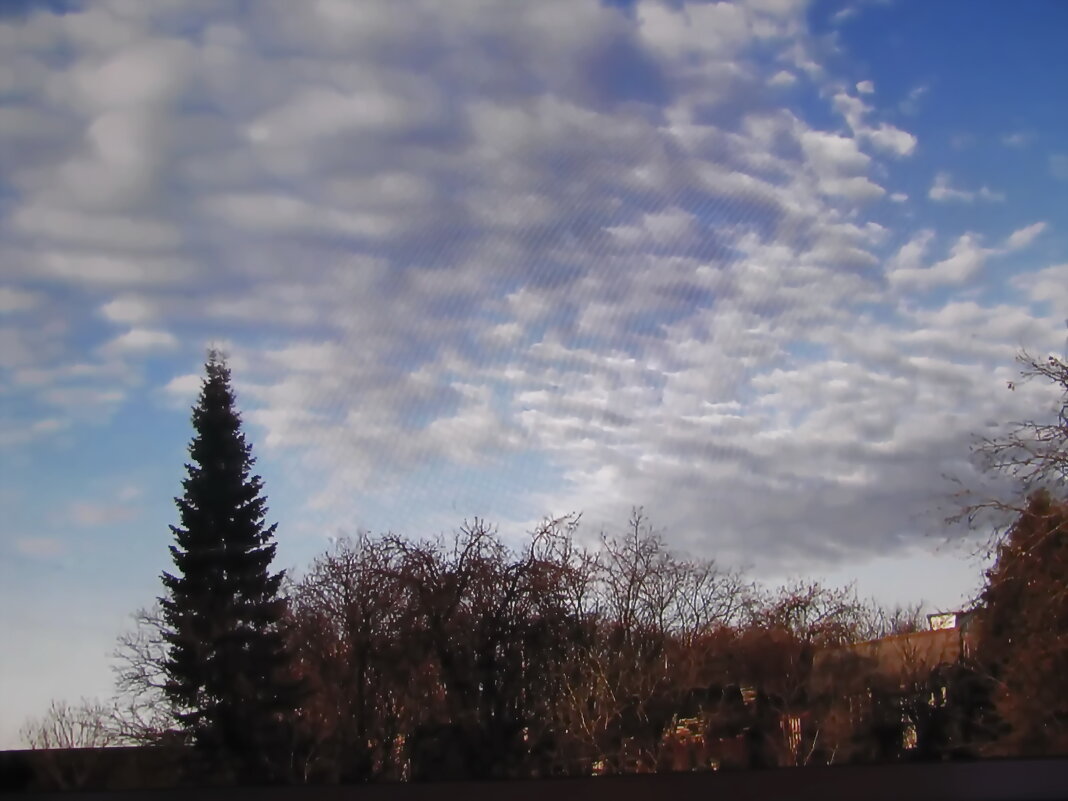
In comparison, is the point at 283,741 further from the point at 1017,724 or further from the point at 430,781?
the point at 1017,724

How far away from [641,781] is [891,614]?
186 cm

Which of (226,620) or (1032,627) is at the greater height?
(226,620)

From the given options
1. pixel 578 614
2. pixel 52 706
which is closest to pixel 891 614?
pixel 578 614

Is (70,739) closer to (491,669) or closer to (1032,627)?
(491,669)

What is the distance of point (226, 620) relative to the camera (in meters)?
3.92

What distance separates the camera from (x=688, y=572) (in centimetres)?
464

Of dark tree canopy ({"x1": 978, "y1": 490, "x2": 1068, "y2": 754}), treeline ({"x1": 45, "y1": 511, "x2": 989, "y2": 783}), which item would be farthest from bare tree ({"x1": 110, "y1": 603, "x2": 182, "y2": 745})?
dark tree canopy ({"x1": 978, "y1": 490, "x2": 1068, "y2": 754})

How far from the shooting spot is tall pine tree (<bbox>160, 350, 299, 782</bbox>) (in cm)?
380

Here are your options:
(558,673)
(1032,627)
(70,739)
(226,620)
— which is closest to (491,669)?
(558,673)

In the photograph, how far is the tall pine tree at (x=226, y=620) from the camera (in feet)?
12.5

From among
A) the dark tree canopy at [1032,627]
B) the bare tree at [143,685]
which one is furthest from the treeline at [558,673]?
the dark tree canopy at [1032,627]

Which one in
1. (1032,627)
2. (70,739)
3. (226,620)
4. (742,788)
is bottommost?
(742,788)

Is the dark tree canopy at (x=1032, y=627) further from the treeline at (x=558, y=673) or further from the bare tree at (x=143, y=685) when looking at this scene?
the bare tree at (x=143, y=685)

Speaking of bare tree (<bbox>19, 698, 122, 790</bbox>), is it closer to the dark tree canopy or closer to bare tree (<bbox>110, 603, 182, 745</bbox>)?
bare tree (<bbox>110, 603, 182, 745</bbox>)
